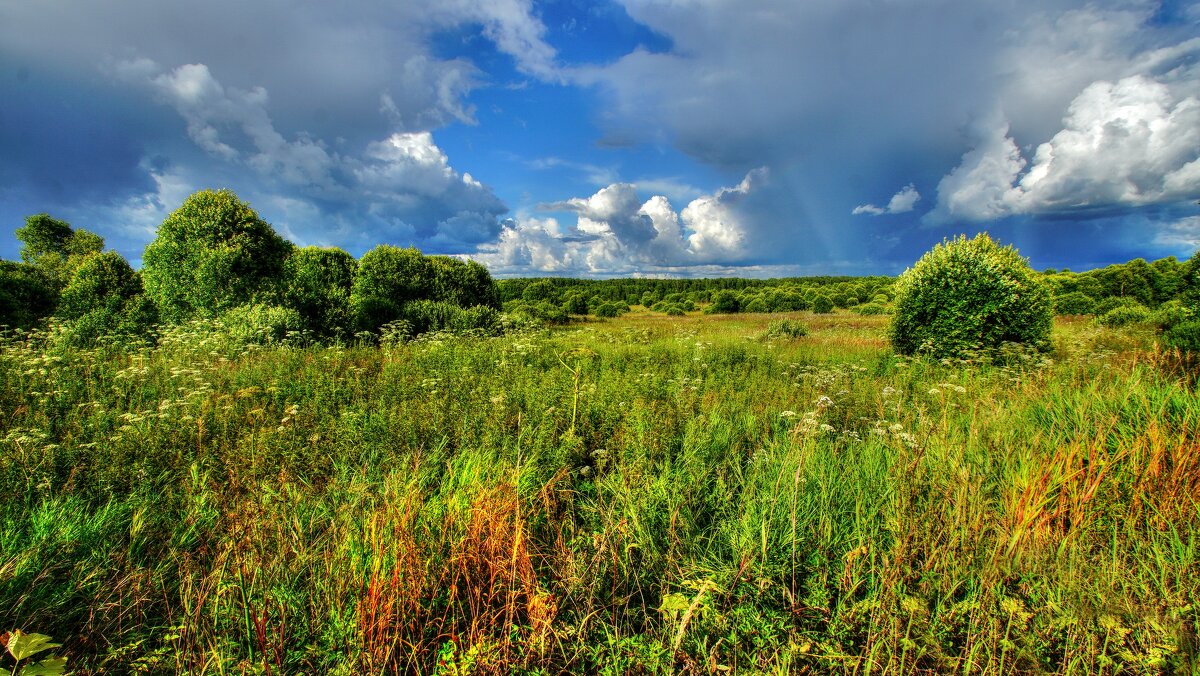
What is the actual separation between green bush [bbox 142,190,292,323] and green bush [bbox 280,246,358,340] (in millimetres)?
833

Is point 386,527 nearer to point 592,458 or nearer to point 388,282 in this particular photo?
point 592,458

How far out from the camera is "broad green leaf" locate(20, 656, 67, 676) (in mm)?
1396

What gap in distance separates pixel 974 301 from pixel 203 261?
19093mm

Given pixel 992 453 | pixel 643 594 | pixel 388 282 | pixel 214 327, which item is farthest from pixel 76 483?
pixel 388 282

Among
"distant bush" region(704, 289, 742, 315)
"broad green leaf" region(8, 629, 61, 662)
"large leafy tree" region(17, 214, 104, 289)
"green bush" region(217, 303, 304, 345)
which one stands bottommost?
"broad green leaf" region(8, 629, 61, 662)

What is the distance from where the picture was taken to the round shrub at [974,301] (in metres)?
9.49

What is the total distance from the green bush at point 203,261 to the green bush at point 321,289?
0.83 metres

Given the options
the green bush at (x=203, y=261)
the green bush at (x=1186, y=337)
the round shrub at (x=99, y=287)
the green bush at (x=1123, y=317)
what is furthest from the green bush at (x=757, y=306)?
the round shrub at (x=99, y=287)

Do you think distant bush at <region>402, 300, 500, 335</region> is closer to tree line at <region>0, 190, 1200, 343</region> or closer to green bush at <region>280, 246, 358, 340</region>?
tree line at <region>0, 190, 1200, 343</region>

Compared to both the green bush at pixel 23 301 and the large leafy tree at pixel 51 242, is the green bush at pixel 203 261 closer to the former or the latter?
the green bush at pixel 23 301

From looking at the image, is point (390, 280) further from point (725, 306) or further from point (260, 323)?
point (725, 306)

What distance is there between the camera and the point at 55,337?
920cm

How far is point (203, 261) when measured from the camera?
11180 millimetres

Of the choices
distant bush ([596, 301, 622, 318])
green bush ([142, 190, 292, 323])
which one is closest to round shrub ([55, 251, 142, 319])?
green bush ([142, 190, 292, 323])
